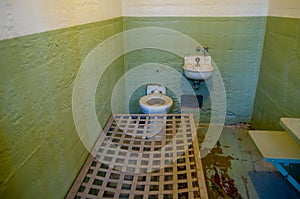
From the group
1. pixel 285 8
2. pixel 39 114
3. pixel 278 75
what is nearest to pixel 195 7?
pixel 285 8

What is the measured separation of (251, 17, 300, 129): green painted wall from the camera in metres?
2.10

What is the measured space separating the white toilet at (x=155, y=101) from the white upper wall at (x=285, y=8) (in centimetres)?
146

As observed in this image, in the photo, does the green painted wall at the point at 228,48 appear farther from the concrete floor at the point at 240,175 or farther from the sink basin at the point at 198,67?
the concrete floor at the point at 240,175

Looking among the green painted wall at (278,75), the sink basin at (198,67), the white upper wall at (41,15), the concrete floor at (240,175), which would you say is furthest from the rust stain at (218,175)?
the white upper wall at (41,15)

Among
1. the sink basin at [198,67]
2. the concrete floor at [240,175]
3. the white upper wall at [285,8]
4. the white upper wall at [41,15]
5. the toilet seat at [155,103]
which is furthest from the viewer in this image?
the sink basin at [198,67]

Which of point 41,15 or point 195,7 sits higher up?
point 195,7

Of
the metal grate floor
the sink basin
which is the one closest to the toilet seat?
the metal grate floor

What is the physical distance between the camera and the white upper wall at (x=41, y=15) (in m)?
0.83

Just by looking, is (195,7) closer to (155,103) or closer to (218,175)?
(155,103)

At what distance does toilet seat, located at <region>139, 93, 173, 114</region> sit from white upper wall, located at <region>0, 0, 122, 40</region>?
3.60 ft

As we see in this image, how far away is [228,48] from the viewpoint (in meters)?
2.88

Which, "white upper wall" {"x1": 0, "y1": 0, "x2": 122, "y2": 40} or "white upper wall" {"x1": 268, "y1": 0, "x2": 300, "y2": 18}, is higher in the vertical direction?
"white upper wall" {"x1": 268, "y1": 0, "x2": 300, "y2": 18}

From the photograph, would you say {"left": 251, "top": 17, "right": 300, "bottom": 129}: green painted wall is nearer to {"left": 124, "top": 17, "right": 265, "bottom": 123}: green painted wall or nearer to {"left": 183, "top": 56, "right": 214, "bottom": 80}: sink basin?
{"left": 124, "top": 17, "right": 265, "bottom": 123}: green painted wall

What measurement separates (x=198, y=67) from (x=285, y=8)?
105 cm
